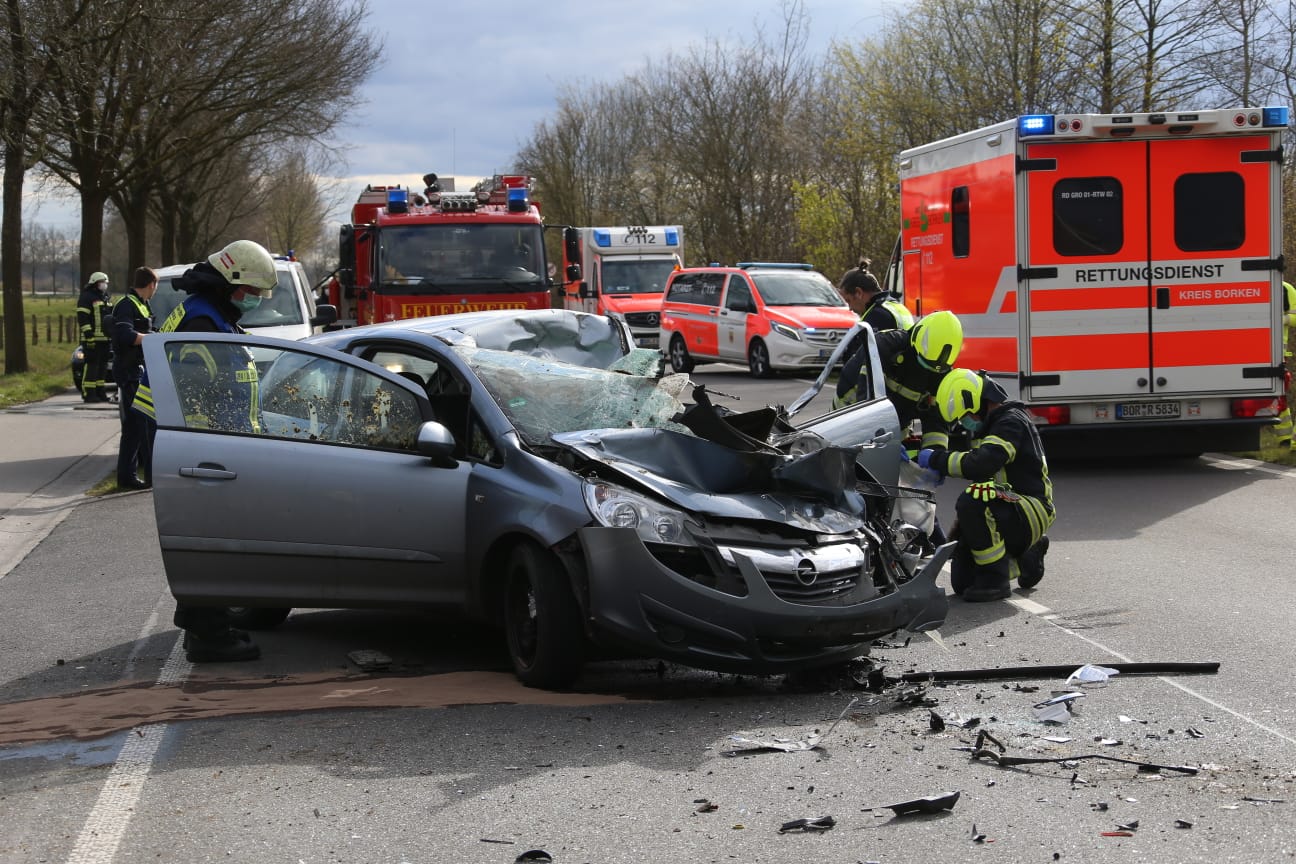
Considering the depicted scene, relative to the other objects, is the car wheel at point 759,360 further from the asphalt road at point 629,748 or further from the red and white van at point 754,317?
the asphalt road at point 629,748

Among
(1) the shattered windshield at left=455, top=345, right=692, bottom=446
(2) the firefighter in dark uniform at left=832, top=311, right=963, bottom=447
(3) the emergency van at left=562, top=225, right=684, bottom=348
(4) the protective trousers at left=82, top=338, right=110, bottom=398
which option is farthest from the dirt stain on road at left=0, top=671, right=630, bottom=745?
(3) the emergency van at left=562, top=225, right=684, bottom=348

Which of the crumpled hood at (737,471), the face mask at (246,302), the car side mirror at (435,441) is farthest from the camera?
the face mask at (246,302)

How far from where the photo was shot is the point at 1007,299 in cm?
1276

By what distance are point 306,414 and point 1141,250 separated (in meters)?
8.41

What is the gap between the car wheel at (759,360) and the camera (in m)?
24.9

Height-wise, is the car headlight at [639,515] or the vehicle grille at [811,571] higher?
the car headlight at [639,515]

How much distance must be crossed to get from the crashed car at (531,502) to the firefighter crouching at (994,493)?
2.74ft

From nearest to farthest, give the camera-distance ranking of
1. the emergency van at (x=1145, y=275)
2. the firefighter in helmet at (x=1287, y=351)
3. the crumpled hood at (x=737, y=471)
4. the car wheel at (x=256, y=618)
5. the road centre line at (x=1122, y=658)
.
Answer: the road centre line at (x=1122, y=658) < the crumpled hood at (x=737, y=471) < the car wheel at (x=256, y=618) < the emergency van at (x=1145, y=275) < the firefighter in helmet at (x=1287, y=351)

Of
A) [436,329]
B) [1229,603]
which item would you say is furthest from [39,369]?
[1229,603]

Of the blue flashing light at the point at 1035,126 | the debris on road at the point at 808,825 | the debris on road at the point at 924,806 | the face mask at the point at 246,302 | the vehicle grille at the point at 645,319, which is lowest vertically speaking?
the debris on road at the point at 808,825

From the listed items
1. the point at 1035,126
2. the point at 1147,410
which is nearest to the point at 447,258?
the point at 1035,126

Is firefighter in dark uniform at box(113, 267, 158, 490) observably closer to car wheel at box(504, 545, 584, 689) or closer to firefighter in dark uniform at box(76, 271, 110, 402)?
firefighter in dark uniform at box(76, 271, 110, 402)

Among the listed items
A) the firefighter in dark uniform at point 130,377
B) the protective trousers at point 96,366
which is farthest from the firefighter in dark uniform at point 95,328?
the firefighter in dark uniform at point 130,377

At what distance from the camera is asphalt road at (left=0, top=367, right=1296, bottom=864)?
425 centimetres
